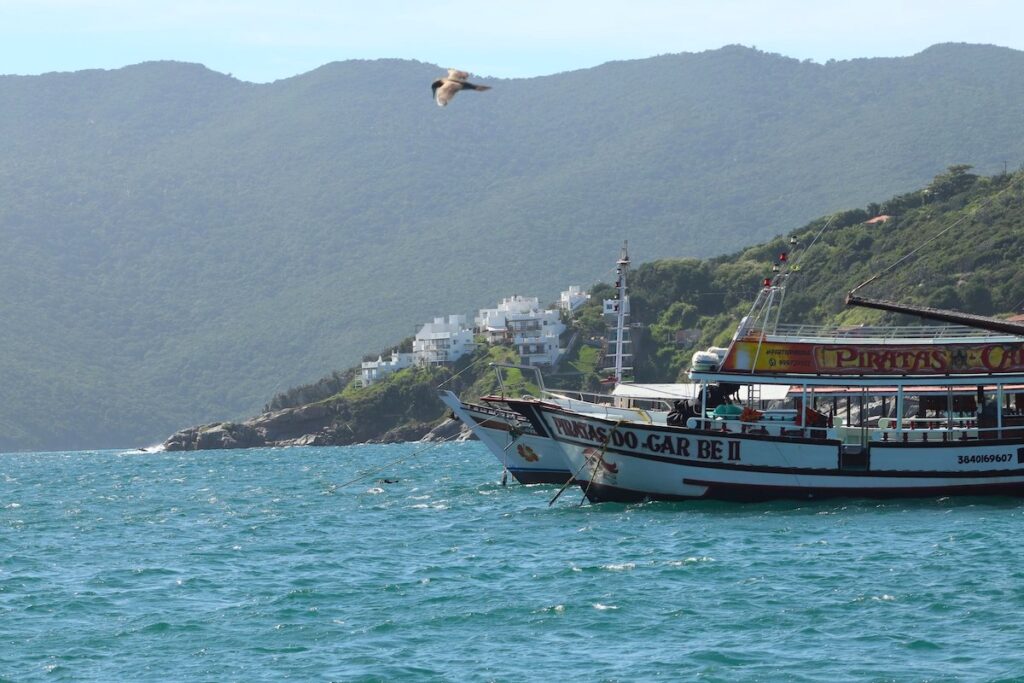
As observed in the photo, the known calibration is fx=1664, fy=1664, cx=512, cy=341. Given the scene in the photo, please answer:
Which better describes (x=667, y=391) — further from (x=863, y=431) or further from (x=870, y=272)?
(x=870, y=272)

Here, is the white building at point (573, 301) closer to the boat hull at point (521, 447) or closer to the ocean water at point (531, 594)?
the boat hull at point (521, 447)

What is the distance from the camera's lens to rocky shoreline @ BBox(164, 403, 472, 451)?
12838 centimetres

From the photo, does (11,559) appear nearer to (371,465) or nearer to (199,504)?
(199,504)

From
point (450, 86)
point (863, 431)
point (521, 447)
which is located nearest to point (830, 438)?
point (863, 431)

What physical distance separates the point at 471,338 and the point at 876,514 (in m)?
105

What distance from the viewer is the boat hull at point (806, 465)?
133 ft

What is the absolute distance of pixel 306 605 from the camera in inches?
1153

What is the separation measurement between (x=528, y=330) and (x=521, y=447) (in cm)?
8443

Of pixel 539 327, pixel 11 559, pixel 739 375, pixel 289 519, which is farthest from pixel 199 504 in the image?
pixel 539 327

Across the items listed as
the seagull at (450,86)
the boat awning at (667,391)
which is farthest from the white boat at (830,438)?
the seagull at (450,86)

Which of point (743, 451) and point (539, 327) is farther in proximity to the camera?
→ point (539, 327)

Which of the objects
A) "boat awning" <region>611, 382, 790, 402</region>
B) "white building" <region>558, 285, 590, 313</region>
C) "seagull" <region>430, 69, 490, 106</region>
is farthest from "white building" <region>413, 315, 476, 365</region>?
"seagull" <region>430, 69, 490, 106</region>

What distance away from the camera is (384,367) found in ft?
473

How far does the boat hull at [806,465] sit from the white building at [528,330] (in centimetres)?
8811
